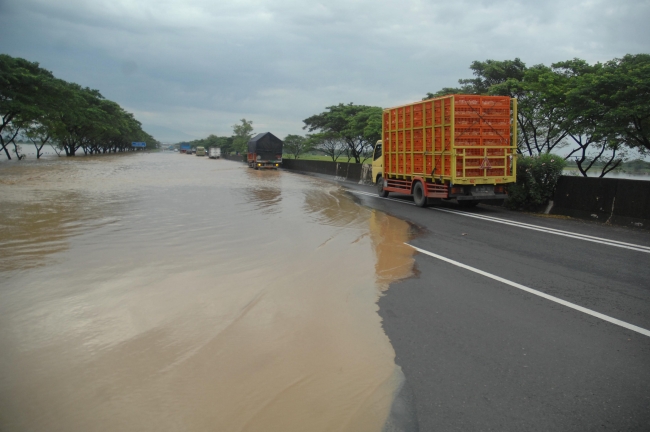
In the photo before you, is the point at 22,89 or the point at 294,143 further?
the point at 294,143

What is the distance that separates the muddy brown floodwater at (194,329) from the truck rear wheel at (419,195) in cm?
556

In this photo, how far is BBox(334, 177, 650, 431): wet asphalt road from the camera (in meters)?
3.09

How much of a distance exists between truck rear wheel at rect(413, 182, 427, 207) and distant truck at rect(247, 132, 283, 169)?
27586 millimetres

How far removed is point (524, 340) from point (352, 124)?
38238mm

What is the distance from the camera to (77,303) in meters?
5.23

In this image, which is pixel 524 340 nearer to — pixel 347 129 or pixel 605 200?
pixel 605 200

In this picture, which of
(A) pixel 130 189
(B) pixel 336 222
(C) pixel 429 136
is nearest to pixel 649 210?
(C) pixel 429 136

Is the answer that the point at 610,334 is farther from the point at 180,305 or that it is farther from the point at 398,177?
the point at 398,177

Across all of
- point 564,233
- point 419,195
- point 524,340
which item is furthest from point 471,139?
point 524,340

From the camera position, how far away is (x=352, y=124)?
135ft

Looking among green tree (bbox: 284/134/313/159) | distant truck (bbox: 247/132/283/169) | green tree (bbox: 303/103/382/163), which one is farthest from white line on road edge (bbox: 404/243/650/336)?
green tree (bbox: 284/134/313/159)

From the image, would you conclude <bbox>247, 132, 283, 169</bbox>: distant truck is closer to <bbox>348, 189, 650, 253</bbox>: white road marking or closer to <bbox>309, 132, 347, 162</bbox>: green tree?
<bbox>309, 132, 347, 162</bbox>: green tree

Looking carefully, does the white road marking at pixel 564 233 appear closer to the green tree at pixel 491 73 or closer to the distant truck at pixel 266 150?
the green tree at pixel 491 73

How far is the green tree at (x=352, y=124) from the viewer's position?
38338mm
